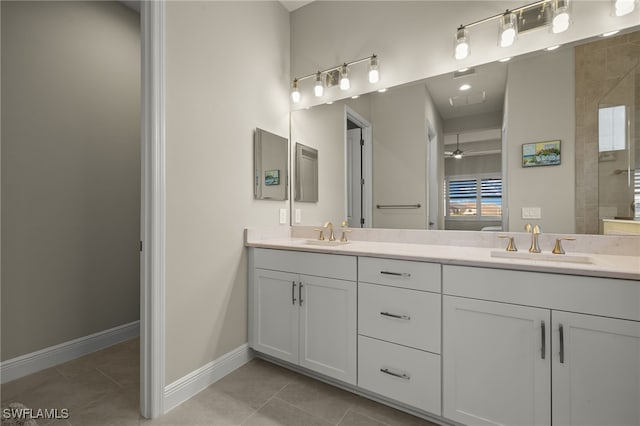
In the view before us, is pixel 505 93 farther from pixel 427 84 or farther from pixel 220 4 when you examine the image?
pixel 220 4

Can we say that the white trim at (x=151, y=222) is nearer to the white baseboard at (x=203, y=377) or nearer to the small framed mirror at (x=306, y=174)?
the white baseboard at (x=203, y=377)

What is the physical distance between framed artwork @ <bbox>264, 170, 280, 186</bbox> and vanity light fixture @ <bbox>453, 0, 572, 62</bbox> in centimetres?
152

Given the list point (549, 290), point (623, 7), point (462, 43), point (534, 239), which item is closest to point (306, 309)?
point (549, 290)

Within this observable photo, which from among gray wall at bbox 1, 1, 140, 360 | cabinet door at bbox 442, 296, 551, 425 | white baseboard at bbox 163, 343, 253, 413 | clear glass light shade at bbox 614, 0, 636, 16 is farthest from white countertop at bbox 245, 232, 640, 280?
gray wall at bbox 1, 1, 140, 360

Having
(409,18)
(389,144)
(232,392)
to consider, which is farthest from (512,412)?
(409,18)

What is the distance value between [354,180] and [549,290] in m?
1.39

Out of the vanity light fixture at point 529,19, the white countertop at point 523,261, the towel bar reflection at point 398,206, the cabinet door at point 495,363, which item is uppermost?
the vanity light fixture at point 529,19

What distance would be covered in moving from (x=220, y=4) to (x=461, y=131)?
5.81ft

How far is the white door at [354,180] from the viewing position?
224 centimetres

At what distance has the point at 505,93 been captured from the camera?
1726mm

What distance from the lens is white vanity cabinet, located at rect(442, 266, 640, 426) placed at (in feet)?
3.44

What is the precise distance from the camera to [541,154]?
160cm

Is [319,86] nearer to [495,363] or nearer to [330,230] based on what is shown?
[330,230]

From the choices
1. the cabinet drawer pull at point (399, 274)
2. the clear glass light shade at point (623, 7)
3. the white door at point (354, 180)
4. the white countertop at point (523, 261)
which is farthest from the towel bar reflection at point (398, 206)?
the clear glass light shade at point (623, 7)
